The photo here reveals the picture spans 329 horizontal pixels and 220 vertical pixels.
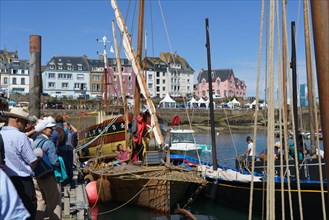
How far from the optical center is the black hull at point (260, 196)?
38.8 ft

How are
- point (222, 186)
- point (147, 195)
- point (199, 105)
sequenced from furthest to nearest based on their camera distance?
point (199, 105), point (222, 186), point (147, 195)

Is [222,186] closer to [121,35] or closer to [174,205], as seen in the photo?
[174,205]

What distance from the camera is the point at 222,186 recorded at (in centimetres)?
1465

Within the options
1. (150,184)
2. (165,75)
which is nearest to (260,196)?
(150,184)

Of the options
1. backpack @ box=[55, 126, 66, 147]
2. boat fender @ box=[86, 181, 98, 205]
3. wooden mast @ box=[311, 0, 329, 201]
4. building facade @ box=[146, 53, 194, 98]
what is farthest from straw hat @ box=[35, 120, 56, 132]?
building facade @ box=[146, 53, 194, 98]

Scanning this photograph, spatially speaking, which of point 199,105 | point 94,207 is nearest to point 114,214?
point 94,207

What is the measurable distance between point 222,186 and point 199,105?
84.1 metres

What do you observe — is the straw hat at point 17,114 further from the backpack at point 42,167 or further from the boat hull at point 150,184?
the boat hull at point 150,184

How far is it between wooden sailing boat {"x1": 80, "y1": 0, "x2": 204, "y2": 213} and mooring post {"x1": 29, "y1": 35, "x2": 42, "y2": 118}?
10.1ft

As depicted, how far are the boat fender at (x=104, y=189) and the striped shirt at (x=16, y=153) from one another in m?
8.29

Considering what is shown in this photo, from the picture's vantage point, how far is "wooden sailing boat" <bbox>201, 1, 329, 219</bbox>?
3168 mm

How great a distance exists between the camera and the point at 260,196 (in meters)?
13.1

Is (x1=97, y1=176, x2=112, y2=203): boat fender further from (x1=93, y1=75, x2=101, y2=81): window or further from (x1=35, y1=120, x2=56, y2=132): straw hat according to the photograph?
(x1=93, y1=75, x2=101, y2=81): window

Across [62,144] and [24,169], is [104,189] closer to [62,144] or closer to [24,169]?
[62,144]
